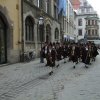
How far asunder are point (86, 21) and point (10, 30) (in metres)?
88.9

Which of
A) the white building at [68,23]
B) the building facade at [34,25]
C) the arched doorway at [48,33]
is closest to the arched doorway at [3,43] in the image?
the building facade at [34,25]

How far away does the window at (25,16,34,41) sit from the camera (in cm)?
3170

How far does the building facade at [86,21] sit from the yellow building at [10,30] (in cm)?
8193

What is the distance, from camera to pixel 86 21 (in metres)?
114

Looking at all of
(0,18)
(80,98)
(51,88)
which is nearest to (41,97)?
(80,98)

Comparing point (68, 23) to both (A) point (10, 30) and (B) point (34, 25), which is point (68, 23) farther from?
(A) point (10, 30)

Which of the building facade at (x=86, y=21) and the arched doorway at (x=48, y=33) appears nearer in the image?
the arched doorway at (x=48, y=33)

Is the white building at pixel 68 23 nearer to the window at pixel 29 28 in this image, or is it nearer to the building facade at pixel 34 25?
the building facade at pixel 34 25

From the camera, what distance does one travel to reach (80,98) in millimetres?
11039

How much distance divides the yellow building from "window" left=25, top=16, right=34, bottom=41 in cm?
352

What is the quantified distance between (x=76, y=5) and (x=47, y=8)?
70.1m

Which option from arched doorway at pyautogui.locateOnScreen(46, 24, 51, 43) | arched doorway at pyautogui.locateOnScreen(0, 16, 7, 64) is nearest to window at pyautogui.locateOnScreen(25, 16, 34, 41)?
arched doorway at pyautogui.locateOnScreen(0, 16, 7, 64)

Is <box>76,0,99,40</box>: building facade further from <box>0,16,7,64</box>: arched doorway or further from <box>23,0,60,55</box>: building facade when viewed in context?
<box>0,16,7,64</box>: arched doorway

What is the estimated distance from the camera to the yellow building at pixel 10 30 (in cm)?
2541
